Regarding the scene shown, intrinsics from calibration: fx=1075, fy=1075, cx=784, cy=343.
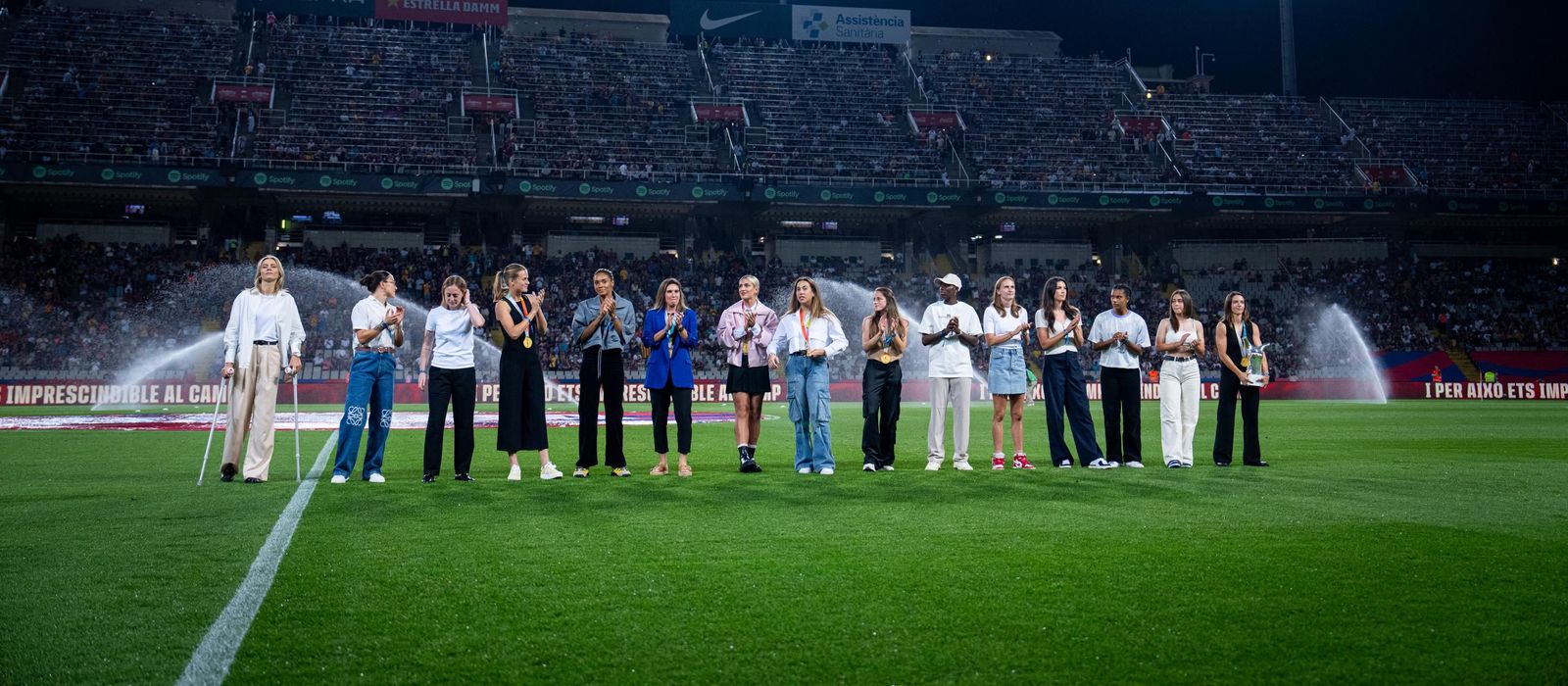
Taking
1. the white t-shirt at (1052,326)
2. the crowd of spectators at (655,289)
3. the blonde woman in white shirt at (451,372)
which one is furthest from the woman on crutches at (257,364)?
the crowd of spectators at (655,289)

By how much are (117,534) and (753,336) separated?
5477 millimetres

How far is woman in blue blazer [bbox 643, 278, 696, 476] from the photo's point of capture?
9961mm

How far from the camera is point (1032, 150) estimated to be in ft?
A: 153

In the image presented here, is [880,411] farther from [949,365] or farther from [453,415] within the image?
[453,415]

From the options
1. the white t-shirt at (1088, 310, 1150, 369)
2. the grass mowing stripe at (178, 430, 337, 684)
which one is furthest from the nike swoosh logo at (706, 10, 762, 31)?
the grass mowing stripe at (178, 430, 337, 684)

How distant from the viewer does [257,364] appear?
945cm

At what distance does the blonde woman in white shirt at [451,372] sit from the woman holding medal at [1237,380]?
7338mm

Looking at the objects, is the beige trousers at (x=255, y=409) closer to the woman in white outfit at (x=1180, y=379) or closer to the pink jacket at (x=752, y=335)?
the pink jacket at (x=752, y=335)

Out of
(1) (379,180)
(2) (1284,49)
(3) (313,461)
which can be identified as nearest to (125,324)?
(1) (379,180)

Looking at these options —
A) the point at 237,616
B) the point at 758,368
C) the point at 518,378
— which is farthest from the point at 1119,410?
the point at 237,616

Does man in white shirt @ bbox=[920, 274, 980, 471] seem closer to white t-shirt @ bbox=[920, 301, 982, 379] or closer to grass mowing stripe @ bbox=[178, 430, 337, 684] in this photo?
white t-shirt @ bbox=[920, 301, 982, 379]

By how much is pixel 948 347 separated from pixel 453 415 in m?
4.69

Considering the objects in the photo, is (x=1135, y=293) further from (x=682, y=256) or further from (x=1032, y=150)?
(x=682, y=256)

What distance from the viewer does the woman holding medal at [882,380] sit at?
10445mm
